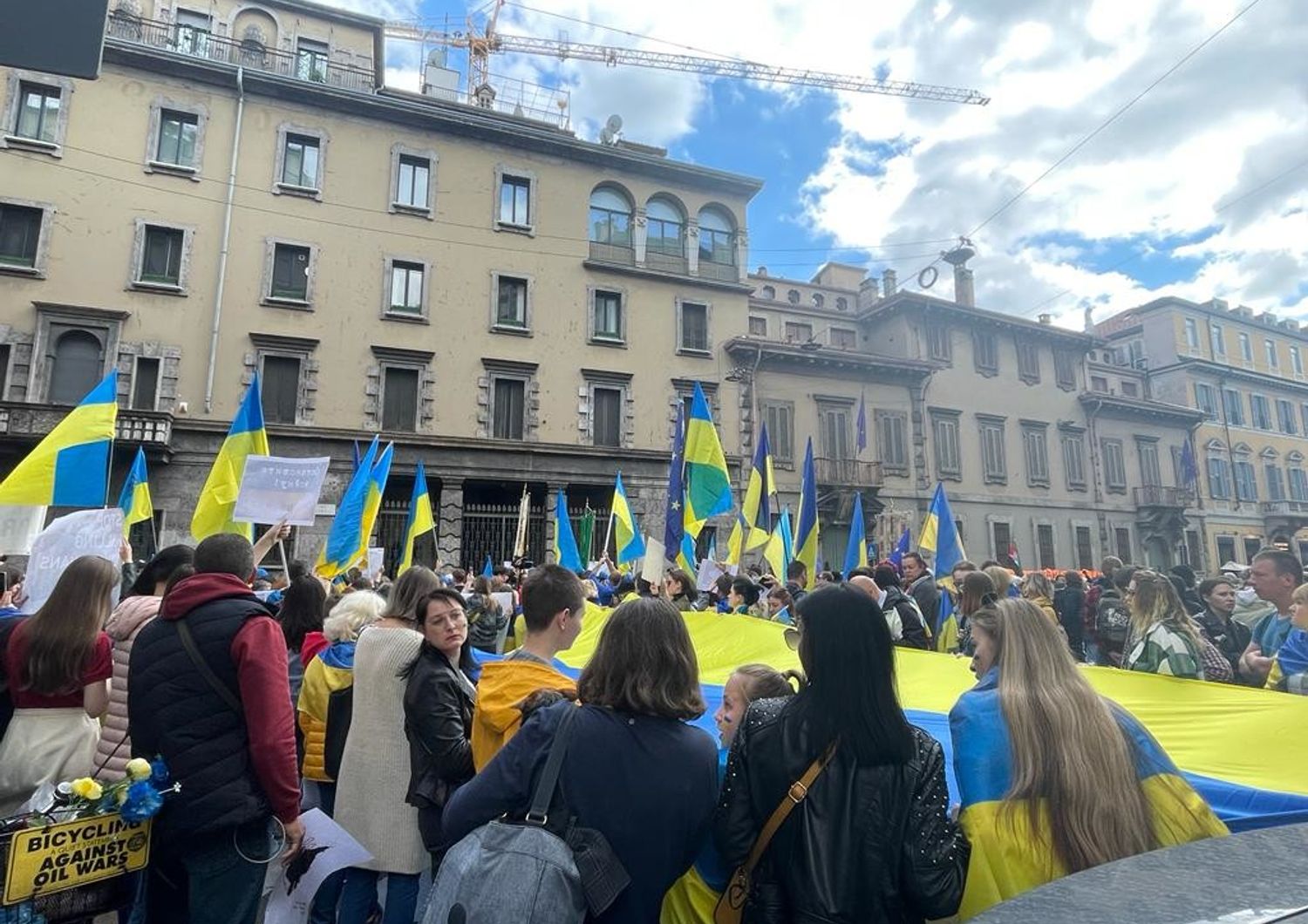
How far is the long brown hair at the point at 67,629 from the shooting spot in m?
3.31

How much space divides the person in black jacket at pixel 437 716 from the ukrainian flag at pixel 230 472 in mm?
5188

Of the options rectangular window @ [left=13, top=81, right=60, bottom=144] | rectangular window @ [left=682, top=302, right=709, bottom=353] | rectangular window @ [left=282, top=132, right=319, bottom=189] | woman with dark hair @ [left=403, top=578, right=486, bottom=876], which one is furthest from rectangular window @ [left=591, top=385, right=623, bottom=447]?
woman with dark hair @ [left=403, top=578, right=486, bottom=876]

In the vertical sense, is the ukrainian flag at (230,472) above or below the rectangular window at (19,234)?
below

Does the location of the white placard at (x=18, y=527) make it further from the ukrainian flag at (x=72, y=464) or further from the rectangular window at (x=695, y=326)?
the rectangular window at (x=695, y=326)

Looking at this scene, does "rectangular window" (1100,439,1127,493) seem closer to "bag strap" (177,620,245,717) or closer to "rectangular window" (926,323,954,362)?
"rectangular window" (926,323,954,362)

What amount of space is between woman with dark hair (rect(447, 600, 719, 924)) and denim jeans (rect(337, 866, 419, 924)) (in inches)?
55.2

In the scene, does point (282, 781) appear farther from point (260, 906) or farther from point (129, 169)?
point (129, 169)

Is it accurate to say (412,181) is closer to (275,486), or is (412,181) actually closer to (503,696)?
(275,486)

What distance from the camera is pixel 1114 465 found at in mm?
33938

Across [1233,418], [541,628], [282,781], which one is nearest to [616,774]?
[541,628]

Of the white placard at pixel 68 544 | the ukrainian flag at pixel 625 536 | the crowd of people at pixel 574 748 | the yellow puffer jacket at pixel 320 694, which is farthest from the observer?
the ukrainian flag at pixel 625 536

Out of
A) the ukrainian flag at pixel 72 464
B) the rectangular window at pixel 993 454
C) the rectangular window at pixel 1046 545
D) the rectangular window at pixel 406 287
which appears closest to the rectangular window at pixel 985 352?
the rectangular window at pixel 993 454

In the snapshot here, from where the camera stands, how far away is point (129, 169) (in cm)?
2039

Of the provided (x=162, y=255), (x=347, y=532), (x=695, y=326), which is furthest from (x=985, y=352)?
(x=162, y=255)
